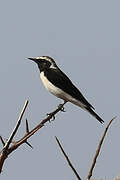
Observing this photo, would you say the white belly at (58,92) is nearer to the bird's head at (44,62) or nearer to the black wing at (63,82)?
the black wing at (63,82)

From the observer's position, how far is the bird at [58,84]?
9477 millimetres

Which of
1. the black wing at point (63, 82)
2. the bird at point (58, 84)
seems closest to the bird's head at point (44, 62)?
the bird at point (58, 84)

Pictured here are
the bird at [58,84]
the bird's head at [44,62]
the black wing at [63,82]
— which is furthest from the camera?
the bird's head at [44,62]

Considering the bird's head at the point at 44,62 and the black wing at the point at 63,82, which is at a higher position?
the bird's head at the point at 44,62

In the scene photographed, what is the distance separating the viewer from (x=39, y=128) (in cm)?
247

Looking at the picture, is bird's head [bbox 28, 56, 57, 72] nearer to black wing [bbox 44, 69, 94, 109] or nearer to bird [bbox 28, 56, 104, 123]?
bird [bbox 28, 56, 104, 123]

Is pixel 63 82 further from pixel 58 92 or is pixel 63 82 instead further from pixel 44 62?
pixel 44 62

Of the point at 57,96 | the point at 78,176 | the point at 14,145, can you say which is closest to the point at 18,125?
the point at 14,145

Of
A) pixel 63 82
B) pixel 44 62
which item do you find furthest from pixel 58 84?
pixel 44 62

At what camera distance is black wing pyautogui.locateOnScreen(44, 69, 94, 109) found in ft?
31.6

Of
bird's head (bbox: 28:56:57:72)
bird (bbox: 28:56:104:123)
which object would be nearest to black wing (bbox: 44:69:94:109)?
bird (bbox: 28:56:104:123)

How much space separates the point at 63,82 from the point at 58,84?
0.11m

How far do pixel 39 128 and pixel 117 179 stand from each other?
63cm

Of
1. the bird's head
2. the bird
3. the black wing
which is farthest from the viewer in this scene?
the bird's head
